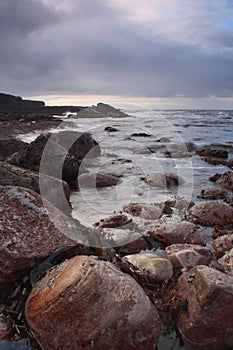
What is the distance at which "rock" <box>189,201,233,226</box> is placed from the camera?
4.27m

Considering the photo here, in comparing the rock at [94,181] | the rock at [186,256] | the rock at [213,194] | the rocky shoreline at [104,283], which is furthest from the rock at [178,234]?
the rock at [94,181]

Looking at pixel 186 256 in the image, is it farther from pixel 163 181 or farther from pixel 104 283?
pixel 163 181

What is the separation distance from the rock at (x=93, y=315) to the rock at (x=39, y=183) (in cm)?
218

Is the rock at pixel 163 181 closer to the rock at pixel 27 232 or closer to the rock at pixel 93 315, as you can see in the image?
the rock at pixel 27 232

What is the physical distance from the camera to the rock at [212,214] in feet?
14.0

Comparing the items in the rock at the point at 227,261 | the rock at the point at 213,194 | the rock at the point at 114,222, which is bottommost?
the rock at the point at 213,194

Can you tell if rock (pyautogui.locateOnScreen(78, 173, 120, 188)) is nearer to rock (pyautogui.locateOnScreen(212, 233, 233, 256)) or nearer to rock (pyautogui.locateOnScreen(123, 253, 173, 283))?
rock (pyautogui.locateOnScreen(212, 233, 233, 256))

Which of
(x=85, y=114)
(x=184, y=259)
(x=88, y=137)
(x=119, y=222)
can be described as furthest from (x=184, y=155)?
(x=85, y=114)

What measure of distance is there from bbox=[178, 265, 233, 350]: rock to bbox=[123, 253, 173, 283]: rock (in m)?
0.48

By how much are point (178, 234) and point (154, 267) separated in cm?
89

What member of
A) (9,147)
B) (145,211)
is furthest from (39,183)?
(9,147)

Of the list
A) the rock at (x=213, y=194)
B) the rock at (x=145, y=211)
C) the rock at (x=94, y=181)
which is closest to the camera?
the rock at (x=145, y=211)

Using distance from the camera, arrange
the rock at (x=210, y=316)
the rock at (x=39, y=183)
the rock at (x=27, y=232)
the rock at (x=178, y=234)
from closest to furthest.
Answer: the rock at (x=210, y=316)
the rock at (x=27, y=232)
the rock at (x=178, y=234)
the rock at (x=39, y=183)

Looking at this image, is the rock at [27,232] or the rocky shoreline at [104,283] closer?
the rocky shoreline at [104,283]
